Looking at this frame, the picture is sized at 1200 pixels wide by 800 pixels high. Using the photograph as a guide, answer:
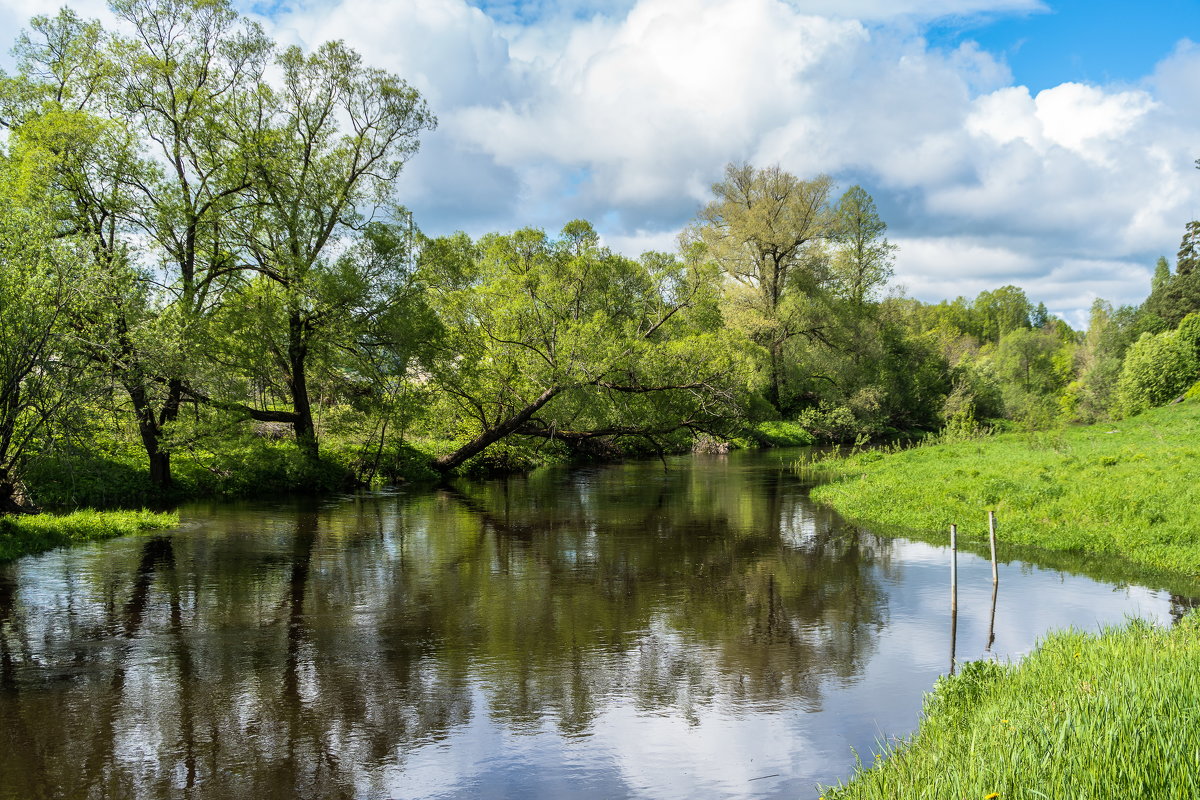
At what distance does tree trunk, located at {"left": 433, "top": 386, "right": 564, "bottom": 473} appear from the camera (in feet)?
109

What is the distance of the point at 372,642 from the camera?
11922 mm

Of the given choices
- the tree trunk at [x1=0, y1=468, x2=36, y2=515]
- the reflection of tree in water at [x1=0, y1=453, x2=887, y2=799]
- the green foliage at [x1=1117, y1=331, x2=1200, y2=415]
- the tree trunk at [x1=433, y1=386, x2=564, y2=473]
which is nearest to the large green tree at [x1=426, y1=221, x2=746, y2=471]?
the tree trunk at [x1=433, y1=386, x2=564, y2=473]

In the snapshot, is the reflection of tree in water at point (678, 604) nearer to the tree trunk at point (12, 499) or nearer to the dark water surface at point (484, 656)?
the dark water surface at point (484, 656)

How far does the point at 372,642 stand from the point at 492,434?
903 inches

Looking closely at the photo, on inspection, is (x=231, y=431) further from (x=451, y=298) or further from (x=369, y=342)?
(x=451, y=298)

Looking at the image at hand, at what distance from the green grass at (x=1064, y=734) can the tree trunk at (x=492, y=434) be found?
2476 cm

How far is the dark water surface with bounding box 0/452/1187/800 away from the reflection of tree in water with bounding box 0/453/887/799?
5 centimetres

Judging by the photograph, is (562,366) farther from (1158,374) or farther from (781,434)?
(1158,374)

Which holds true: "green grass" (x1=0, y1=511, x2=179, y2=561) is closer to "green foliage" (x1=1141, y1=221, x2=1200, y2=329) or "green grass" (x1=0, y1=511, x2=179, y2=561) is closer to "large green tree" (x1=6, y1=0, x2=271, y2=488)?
"large green tree" (x1=6, y1=0, x2=271, y2=488)

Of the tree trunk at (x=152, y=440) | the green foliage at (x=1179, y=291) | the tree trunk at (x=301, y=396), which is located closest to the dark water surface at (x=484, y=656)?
the tree trunk at (x=152, y=440)

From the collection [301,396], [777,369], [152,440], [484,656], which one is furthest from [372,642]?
[777,369]

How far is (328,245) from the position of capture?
30.1m

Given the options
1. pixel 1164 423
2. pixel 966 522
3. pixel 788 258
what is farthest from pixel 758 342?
pixel 966 522

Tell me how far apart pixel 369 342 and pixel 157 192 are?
8392 millimetres
